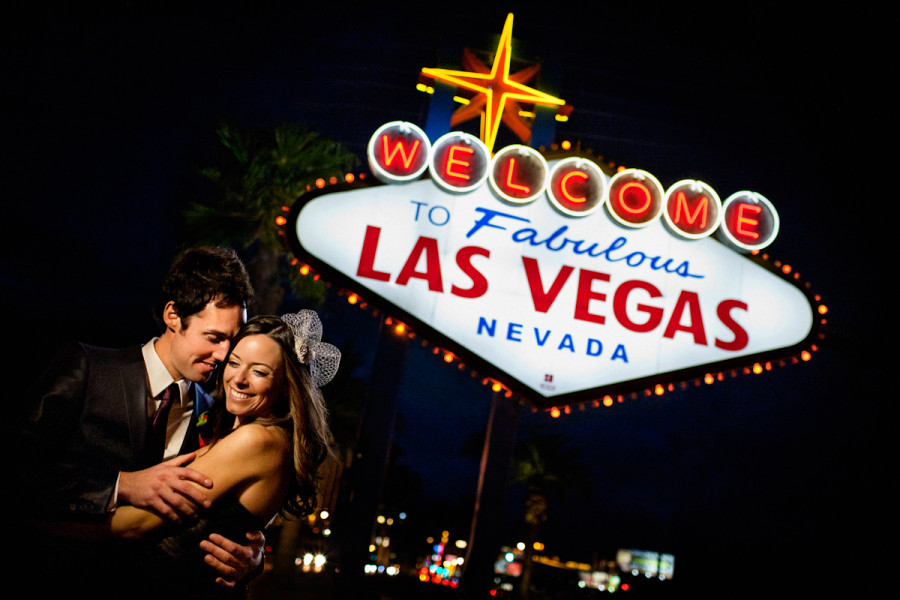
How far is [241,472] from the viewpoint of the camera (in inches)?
100

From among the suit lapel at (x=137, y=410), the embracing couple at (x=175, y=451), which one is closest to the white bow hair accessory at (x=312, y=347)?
the embracing couple at (x=175, y=451)

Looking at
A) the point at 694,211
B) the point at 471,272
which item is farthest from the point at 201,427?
the point at 694,211

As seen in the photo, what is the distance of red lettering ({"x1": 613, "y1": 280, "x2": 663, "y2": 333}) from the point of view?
771 centimetres

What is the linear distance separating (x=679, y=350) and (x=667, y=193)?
2.09 metres

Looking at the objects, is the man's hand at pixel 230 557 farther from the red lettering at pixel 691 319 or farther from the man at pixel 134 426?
the red lettering at pixel 691 319

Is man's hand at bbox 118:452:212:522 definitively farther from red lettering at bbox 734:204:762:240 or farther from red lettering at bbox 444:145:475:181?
red lettering at bbox 734:204:762:240

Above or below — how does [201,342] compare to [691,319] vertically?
below

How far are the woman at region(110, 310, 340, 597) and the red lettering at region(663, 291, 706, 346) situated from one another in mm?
5669

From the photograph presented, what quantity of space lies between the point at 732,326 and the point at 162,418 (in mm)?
7073

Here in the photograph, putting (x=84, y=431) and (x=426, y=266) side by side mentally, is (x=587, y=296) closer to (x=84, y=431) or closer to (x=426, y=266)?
(x=426, y=266)

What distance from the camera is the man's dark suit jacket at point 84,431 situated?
94.1 inches

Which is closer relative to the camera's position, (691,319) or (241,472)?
(241,472)

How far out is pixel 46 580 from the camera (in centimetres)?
243

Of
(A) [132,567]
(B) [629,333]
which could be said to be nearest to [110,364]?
(A) [132,567]
